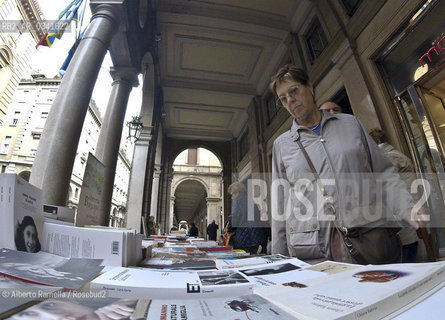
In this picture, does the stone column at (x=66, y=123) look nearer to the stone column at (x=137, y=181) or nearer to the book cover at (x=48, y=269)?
the book cover at (x=48, y=269)

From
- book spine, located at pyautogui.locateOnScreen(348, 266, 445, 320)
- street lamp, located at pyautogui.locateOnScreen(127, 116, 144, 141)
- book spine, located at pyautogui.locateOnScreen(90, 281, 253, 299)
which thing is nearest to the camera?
book spine, located at pyautogui.locateOnScreen(348, 266, 445, 320)

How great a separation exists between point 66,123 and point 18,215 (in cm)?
189

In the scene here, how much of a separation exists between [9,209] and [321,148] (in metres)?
1.51

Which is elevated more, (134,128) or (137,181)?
(134,128)

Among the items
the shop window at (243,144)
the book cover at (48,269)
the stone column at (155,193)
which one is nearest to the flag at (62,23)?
the book cover at (48,269)

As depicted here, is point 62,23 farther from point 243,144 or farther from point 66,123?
point 243,144

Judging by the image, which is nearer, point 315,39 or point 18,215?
point 18,215

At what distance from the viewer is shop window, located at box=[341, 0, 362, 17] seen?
4.32 metres

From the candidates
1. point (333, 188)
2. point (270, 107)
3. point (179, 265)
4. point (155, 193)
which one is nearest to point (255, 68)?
point (270, 107)

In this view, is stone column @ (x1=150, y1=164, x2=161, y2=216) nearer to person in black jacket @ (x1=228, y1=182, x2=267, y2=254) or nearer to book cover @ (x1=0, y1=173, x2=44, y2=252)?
person in black jacket @ (x1=228, y1=182, x2=267, y2=254)

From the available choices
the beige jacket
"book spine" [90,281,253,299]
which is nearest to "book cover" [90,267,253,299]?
"book spine" [90,281,253,299]

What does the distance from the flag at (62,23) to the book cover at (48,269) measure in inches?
133

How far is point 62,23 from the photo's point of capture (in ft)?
9.75

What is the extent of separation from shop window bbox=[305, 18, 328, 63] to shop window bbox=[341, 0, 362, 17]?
2.72 feet
